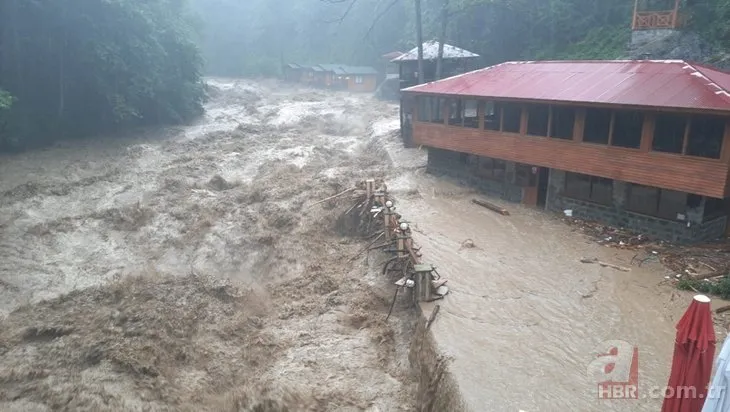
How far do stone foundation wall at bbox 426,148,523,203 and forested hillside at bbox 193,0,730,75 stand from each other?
8.60 metres

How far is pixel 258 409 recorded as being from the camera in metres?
10.8

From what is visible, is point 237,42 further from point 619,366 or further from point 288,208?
point 619,366

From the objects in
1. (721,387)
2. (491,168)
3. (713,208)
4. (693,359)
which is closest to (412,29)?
(491,168)

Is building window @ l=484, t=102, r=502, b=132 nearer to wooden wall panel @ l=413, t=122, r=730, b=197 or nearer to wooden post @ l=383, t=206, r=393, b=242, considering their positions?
wooden wall panel @ l=413, t=122, r=730, b=197

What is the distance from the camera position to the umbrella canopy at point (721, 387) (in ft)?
17.0

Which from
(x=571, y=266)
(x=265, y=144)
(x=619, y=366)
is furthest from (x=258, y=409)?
(x=265, y=144)

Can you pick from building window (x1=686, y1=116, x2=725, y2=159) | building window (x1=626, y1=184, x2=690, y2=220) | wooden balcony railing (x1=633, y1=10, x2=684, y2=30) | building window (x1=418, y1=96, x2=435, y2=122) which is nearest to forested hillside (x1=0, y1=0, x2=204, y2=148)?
building window (x1=418, y1=96, x2=435, y2=122)

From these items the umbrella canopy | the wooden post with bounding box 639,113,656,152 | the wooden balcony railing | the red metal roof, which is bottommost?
the umbrella canopy

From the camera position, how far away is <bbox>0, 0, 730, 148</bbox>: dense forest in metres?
27.3

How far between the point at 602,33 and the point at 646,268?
26043mm

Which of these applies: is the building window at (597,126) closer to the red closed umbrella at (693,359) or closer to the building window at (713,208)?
the building window at (713,208)

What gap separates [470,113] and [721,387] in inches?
708

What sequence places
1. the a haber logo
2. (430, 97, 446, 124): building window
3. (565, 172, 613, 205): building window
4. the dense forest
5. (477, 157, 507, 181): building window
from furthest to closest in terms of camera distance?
the dense forest < (430, 97, 446, 124): building window < (477, 157, 507, 181): building window < (565, 172, 613, 205): building window < the a haber logo

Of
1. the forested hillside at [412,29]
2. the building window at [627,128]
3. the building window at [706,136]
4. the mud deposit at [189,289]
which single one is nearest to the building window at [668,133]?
the building window at [706,136]
